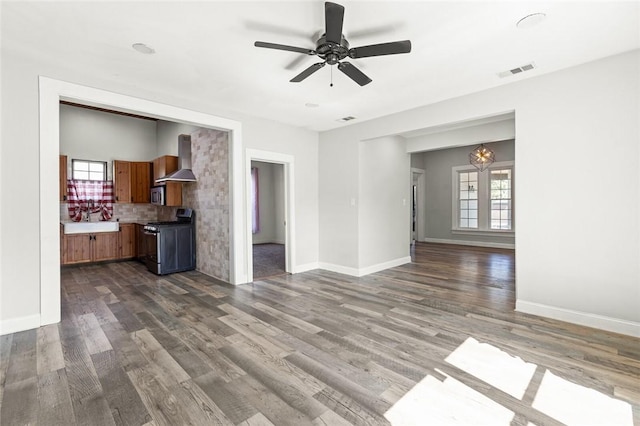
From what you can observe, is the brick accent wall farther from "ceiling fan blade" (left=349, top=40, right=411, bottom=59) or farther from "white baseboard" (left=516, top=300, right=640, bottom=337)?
"white baseboard" (left=516, top=300, right=640, bottom=337)

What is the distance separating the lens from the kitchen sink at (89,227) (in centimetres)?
624

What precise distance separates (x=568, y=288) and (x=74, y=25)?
5.42 meters

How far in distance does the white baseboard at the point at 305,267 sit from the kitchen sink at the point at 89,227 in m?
4.39

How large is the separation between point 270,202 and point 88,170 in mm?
5073

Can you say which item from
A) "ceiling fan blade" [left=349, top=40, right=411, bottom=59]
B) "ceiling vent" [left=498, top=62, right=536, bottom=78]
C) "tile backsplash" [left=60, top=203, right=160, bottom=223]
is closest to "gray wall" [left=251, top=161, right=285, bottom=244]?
"tile backsplash" [left=60, top=203, right=160, bottom=223]

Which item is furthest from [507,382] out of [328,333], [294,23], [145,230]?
[145,230]

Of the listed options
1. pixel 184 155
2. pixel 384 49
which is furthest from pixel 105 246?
pixel 384 49

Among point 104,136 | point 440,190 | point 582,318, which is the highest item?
point 104,136

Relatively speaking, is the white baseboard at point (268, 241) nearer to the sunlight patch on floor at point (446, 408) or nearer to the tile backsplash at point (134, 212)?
the tile backsplash at point (134, 212)

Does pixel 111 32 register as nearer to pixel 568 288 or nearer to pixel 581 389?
pixel 581 389

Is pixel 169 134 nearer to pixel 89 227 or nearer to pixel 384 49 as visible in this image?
pixel 89 227

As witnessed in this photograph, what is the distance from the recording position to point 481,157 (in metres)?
8.12

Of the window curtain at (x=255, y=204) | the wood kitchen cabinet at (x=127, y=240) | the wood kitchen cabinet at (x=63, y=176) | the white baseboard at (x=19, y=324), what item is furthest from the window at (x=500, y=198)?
the wood kitchen cabinet at (x=63, y=176)

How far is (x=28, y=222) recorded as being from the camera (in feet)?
10.5
